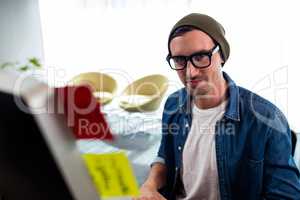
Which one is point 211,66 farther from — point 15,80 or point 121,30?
point 121,30

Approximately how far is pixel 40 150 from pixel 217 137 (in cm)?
75

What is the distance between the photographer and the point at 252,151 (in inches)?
35.9

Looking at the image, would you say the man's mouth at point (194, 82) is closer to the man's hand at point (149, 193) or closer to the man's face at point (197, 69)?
the man's face at point (197, 69)

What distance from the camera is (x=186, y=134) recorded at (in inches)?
41.8

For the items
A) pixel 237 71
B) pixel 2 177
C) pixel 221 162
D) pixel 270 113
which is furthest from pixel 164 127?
pixel 237 71

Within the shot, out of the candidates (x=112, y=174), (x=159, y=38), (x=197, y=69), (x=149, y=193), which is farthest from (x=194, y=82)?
(x=159, y=38)

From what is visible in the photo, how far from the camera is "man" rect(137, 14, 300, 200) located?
88 centimetres

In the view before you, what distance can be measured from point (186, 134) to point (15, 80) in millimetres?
807

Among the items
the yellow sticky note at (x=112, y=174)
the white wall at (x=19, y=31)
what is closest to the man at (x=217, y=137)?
the yellow sticky note at (x=112, y=174)

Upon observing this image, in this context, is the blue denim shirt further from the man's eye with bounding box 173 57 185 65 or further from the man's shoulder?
the man's eye with bounding box 173 57 185 65

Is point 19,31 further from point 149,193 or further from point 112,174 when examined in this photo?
point 112,174

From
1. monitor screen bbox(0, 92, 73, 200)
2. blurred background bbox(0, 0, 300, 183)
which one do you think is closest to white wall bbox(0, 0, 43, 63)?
blurred background bbox(0, 0, 300, 183)

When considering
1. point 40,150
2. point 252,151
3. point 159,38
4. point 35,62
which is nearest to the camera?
point 40,150

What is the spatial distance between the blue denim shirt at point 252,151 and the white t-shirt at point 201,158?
2 centimetres
